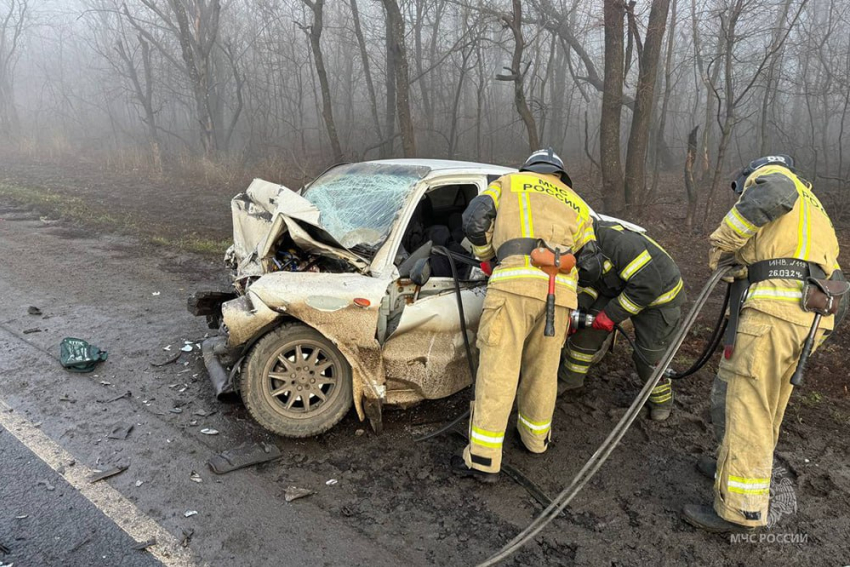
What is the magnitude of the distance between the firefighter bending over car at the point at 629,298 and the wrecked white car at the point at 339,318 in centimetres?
78

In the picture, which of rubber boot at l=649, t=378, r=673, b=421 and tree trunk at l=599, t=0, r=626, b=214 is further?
tree trunk at l=599, t=0, r=626, b=214

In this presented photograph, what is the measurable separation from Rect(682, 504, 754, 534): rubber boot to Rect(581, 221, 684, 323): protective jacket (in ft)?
3.82

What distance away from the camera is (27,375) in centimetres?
387

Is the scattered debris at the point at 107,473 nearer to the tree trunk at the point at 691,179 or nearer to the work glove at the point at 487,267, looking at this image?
the work glove at the point at 487,267

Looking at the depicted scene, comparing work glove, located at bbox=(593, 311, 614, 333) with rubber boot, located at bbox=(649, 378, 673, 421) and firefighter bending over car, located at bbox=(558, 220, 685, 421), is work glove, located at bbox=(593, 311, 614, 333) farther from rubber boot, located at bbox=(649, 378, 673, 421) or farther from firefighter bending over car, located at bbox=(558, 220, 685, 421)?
rubber boot, located at bbox=(649, 378, 673, 421)

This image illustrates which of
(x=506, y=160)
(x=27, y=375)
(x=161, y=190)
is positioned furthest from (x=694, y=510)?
(x=506, y=160)

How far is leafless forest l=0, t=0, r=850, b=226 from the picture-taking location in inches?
396

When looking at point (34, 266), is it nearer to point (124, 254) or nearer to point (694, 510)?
point (124, 254)

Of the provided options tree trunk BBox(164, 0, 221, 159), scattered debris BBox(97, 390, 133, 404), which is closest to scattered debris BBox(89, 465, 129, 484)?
scattered debris BBox(97, 390, 133, 404)

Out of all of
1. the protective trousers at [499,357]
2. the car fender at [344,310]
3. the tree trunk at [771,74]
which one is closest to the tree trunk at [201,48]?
the tree trunk at [771,74]

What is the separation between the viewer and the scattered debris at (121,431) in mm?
3201

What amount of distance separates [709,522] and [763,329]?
3.25 feet

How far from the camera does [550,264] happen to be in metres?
2.93

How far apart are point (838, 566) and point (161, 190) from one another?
14362 mm
